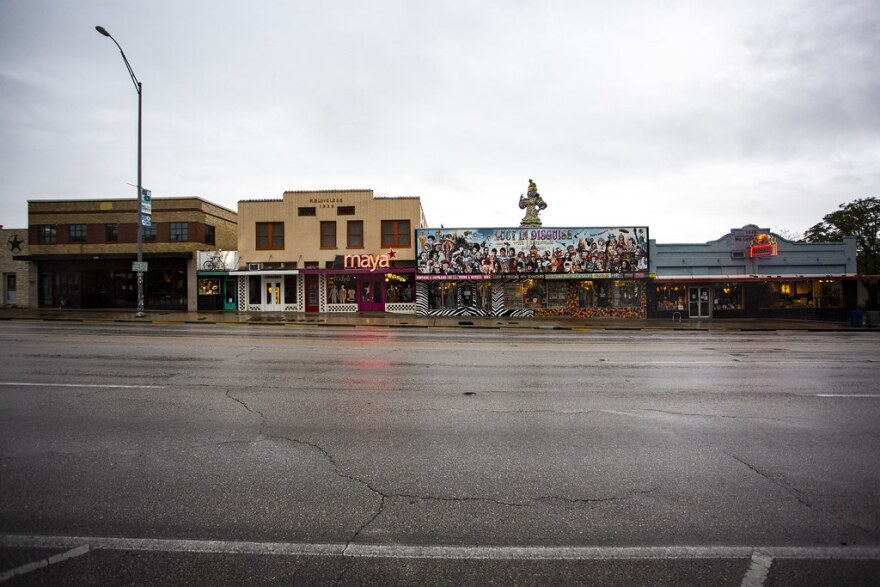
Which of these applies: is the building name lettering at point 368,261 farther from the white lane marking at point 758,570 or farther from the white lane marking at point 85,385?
the white lane marking at point 758,570

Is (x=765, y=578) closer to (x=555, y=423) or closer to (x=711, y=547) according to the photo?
(x=711, y=547)

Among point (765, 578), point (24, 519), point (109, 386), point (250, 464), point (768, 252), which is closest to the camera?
point (765, 578)

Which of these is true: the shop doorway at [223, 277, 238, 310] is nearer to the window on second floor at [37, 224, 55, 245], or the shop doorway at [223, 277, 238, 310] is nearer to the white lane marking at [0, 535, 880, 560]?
the window on second floor at [37, 224, 55, 245]

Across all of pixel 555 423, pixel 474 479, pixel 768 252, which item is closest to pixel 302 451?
pixel 474 479

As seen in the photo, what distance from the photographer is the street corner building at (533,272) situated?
27344 millimetres

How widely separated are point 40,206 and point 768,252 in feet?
166

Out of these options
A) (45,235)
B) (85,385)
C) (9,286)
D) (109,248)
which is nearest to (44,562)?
(85,385)

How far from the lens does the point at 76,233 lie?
29953 mm

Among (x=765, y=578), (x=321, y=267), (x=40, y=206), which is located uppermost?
(x=40, y=206)

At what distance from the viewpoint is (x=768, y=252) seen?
27.8 metres

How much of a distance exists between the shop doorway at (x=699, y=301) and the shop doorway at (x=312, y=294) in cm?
2550

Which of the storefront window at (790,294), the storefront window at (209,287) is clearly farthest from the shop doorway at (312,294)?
the storefront window at (790,294)

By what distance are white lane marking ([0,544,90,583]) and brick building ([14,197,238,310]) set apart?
30.5m

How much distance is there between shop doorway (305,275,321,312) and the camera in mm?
29781
